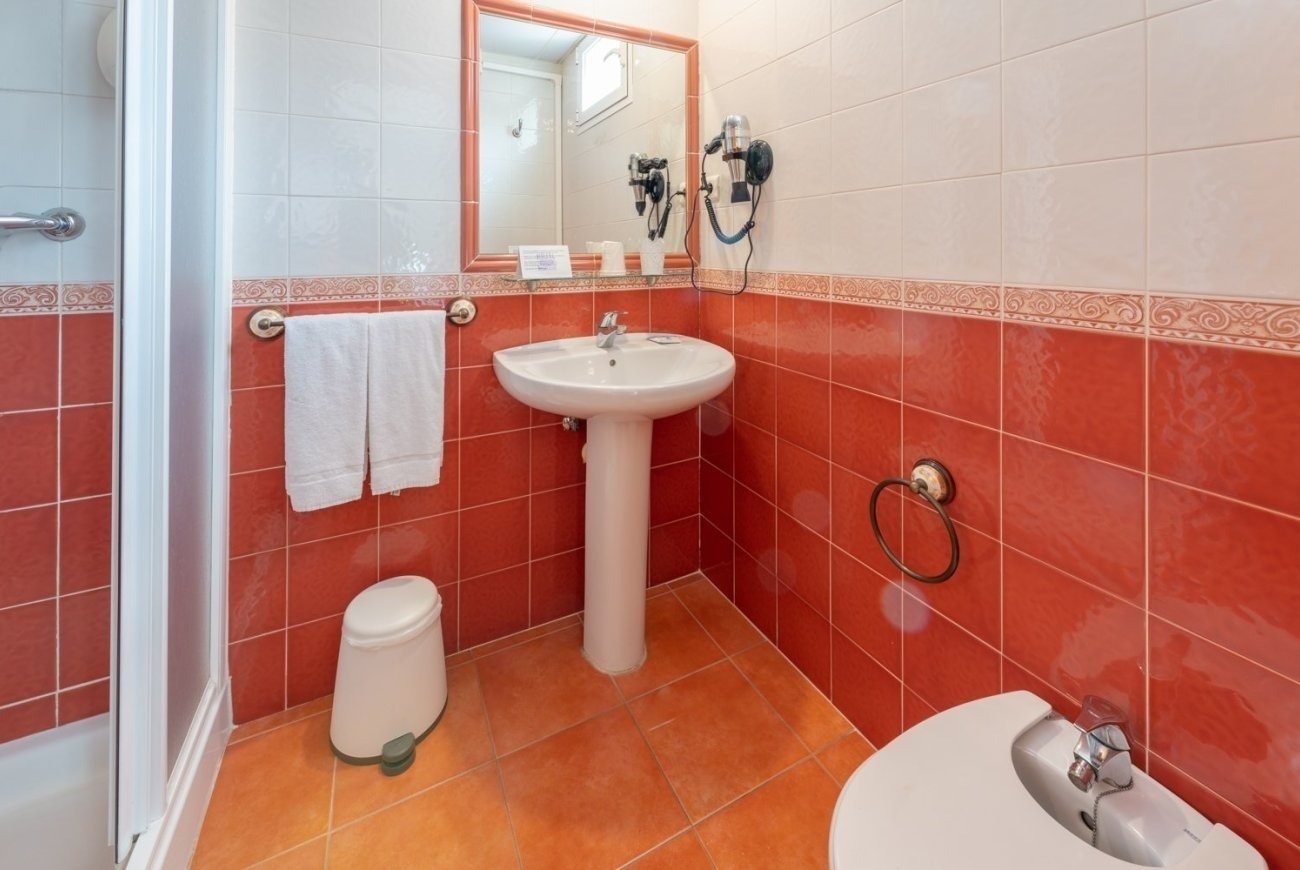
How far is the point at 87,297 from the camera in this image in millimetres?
1190

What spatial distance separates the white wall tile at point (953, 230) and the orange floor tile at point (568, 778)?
111cm

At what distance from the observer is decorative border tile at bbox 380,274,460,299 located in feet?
4.89

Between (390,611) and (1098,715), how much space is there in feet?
4.60

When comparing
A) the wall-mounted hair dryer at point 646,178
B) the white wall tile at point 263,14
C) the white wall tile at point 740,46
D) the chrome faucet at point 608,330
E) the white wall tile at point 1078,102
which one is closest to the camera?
the white wall tile at point 1078,102

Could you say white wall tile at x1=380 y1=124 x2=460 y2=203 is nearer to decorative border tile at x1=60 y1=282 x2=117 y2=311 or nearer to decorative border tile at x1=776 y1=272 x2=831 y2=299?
decorative border tile at x1=60 y1=282 x2=117 y2=311

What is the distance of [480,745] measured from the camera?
1.43 metres

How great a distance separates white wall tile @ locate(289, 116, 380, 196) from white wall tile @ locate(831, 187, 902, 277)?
1120mm

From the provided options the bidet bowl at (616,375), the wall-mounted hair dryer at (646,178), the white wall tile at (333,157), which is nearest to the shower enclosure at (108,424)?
the white wall tile at (333,157)

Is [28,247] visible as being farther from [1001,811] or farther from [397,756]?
[1001,811]

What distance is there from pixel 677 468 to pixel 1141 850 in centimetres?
144

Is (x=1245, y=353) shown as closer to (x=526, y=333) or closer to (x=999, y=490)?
(x=999, y=490)

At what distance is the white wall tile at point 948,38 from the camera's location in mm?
1004

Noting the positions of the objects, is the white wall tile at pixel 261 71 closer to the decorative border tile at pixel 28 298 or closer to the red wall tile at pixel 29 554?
the decorative border tile at pixel 28 298

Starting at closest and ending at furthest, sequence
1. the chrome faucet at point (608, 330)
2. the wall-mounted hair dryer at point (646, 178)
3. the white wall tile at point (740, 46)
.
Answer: the white wall tile at point (740, 46), the chrome faucet at point (608, 330), the wall-mounted hair dryer at point (646, 178)
